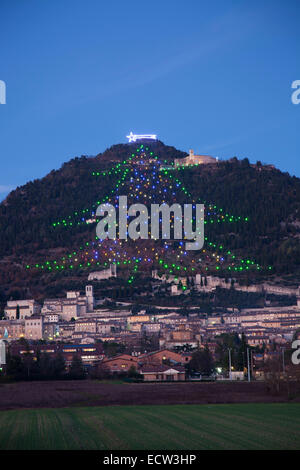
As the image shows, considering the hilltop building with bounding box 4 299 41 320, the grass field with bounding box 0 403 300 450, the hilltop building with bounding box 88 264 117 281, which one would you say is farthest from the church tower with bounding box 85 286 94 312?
the grass field with bounding box 0 403 300 450

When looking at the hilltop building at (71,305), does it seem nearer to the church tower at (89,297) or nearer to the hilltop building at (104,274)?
the church tower at (89,297)

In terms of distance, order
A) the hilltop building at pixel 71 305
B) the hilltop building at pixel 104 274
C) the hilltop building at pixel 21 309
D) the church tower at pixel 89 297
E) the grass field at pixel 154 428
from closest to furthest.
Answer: the grass field at pixel 154 428 → the hilltop building at pixel 21 309 → the hilltop building at pixel 71 305 → the church tower at pixel 89 297 → the hilltop building at pixel 104 274

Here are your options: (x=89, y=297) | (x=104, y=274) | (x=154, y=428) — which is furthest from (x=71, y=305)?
(x=154, y=428)

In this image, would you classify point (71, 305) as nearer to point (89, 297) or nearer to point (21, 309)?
point (89, 297)

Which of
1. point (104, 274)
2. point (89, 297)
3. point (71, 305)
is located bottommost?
point (71, 305)

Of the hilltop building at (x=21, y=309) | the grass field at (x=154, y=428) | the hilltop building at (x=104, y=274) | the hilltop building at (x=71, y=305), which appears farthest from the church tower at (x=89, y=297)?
the grass field at (x=154, y=428)

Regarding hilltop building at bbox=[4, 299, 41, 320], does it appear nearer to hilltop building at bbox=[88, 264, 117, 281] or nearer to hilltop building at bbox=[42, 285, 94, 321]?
hilltop building at bbox=[42, 285, 94, 321]
